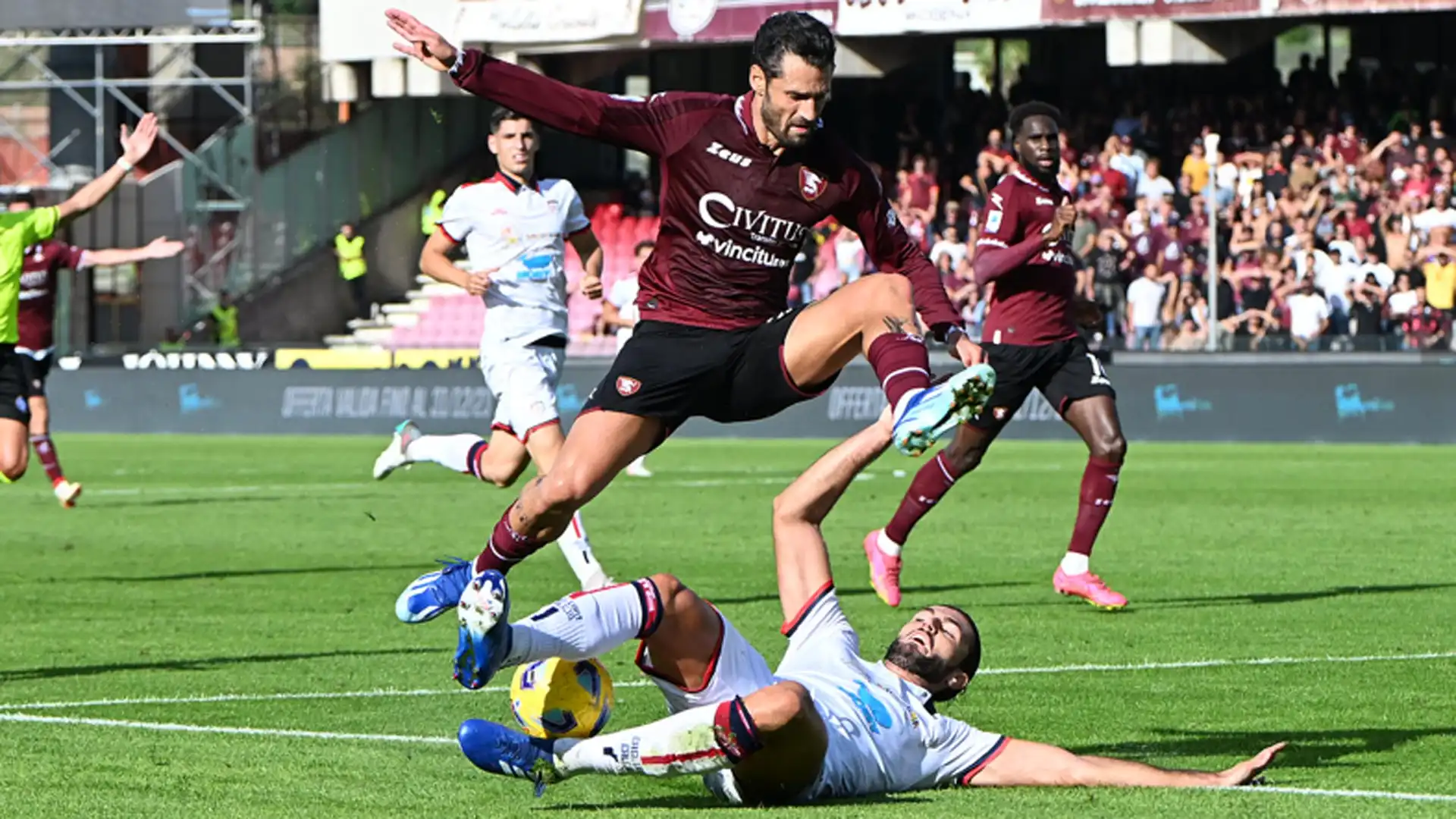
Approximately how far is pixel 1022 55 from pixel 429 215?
37.0 ft

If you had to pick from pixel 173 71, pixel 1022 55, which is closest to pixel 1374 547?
pixel 1022 55

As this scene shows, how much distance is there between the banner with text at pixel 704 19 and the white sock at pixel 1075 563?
27.3m

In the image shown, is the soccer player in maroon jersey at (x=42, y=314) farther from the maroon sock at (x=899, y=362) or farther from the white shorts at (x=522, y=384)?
the maroon sock at (x=899, y=362)

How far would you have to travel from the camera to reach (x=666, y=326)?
8.78 meters

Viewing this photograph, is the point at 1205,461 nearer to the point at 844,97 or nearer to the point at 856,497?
the point at 856,497

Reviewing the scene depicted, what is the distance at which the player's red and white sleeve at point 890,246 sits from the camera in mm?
8727

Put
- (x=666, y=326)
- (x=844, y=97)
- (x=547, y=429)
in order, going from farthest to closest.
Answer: (x=844, y=97) → (x=547, y=429) → (x=666, y=326)

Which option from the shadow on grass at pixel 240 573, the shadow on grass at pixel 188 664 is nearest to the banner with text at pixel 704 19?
the shadow on grass at pixel 240 573

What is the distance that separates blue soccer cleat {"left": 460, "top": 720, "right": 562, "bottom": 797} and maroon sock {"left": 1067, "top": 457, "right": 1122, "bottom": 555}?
6787 millimetres

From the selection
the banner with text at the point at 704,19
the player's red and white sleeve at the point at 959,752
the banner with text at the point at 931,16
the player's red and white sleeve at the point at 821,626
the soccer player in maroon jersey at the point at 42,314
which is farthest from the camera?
the banner with text at the point at 704,19

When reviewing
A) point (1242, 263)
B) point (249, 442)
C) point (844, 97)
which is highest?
point (844, 97)

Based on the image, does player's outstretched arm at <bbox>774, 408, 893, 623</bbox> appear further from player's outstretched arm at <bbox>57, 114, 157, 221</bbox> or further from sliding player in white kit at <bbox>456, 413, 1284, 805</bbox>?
player's outstretched arm at <bbox>57, 114, 157, 221</bbox>

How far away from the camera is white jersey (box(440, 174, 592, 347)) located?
1397 cm

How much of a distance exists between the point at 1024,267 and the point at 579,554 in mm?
2888
